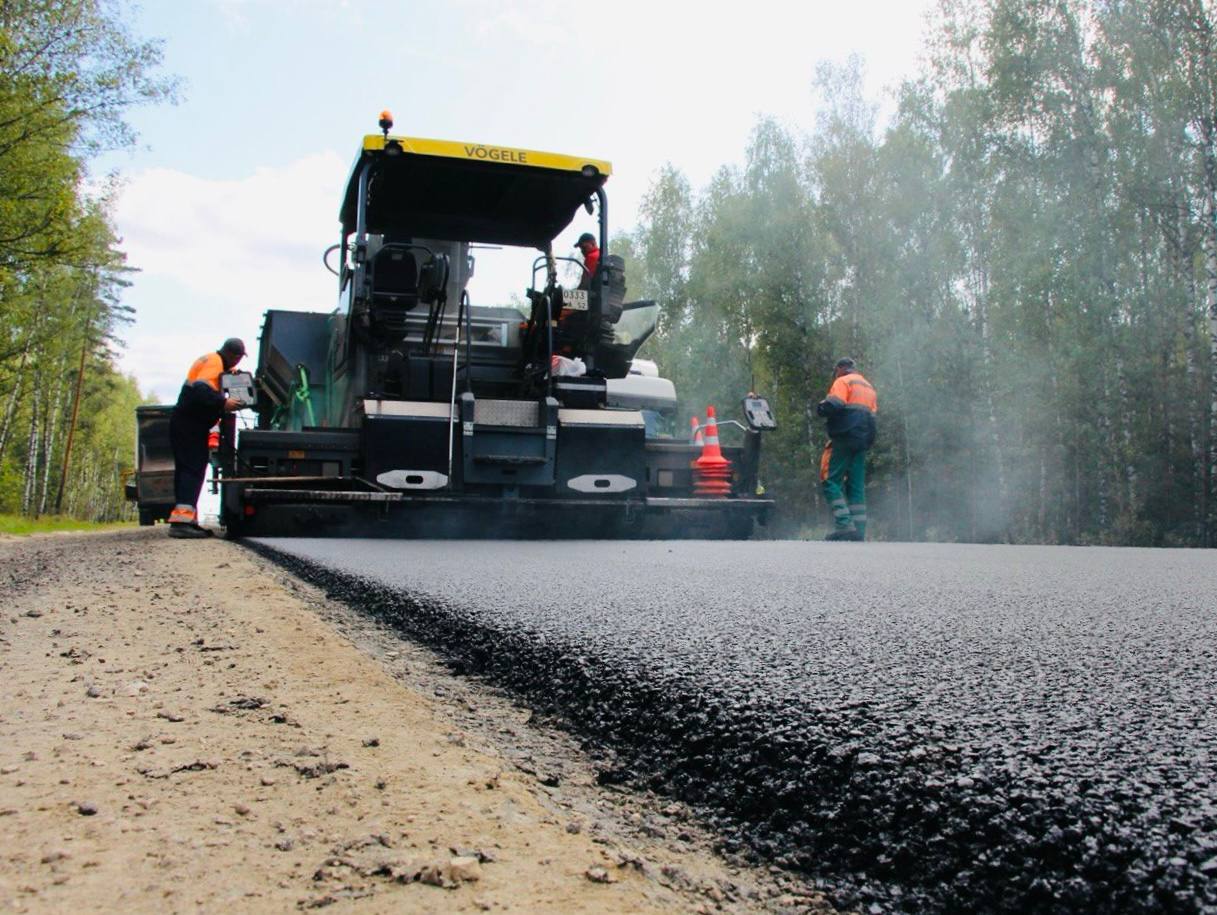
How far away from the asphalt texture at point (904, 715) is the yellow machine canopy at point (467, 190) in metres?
4.79

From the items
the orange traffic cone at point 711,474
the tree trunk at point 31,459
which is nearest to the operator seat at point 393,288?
the orange traffic cone at point 711,474

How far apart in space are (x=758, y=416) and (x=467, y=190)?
3008 mm

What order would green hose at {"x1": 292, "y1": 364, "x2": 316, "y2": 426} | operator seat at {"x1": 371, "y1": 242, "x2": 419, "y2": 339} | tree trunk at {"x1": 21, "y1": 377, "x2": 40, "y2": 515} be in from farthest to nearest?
tree trunk at {"x1": 21, "y1": 377, "x2": 40, "y2": 515}, green hose at {"x1": 292, "y1": 364, "x2": 316, "y2": 426}, operator seat at {"x1": 371, "y1": 242, "x2": 419, "y2": 339}

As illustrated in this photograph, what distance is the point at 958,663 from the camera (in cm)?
181

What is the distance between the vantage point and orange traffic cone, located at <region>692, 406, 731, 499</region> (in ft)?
26.7

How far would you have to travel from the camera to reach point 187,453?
309 inches

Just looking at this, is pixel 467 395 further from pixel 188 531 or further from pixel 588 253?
pixel 188 531

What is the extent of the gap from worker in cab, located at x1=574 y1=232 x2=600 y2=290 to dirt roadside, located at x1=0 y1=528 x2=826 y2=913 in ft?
19.5

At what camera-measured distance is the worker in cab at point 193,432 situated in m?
7.76

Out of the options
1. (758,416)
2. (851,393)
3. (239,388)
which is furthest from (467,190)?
(851,393)

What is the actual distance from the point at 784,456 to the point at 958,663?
82.2 ft

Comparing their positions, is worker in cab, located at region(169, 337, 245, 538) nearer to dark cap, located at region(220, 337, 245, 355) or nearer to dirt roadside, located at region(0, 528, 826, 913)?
dark cap, located at region(220, 337, 245, 355)

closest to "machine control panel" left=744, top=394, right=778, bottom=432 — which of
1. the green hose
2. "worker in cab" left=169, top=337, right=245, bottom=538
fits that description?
the green hose

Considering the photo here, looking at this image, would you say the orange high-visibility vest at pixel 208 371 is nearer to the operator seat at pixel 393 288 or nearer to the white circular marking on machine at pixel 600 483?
the operator seat at pixel 393 288
